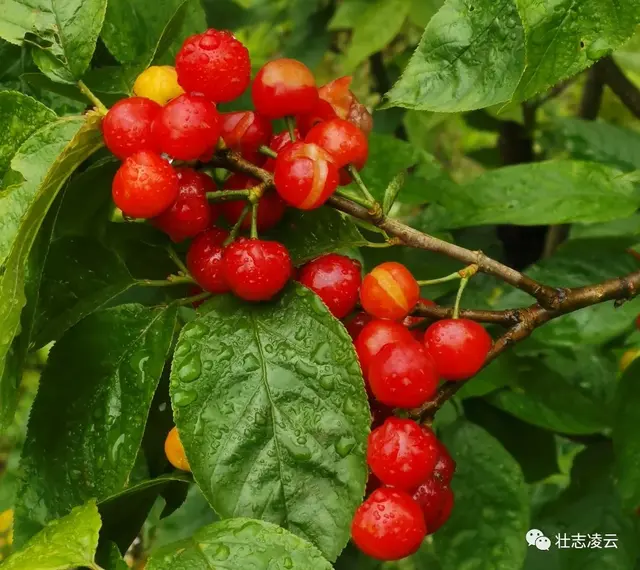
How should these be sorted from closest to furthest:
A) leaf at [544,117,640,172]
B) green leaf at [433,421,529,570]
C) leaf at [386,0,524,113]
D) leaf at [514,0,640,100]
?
leaf at [514,0,640,100] → leaf at [386,0,524,113] → green leaf at [433,421,529,570] → leaf at [544,117,640,172]

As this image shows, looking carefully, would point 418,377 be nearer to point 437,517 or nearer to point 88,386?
point 437,517

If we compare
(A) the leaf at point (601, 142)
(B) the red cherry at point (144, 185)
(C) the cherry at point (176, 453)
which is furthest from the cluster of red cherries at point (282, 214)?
(A) the leaf at point (601, 142)

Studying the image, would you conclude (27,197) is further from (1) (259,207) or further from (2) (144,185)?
(1) (259,207)

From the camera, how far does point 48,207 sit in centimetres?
55

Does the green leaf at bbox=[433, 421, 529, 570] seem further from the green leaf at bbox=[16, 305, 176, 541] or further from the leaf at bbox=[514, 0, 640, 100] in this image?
the leaf at bbox=[514, 0, 640, 100]

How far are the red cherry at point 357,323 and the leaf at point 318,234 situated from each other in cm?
7

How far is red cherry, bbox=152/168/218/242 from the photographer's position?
629 mm

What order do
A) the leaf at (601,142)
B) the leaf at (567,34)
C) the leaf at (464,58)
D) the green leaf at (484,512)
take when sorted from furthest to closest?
the leaf at (601,142), the green leaf at (484,512), the leaf at (464,58), the leaf at (567,34)

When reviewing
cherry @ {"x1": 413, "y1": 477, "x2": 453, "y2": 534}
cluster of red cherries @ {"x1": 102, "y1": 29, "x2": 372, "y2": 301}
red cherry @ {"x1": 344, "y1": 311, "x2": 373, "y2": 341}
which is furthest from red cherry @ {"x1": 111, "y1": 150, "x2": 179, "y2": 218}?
cherry @ {"x1": 413, "y1": 477, "x2": 453, "y2": 534}

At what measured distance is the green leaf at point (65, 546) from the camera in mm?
543

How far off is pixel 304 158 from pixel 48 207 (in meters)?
0.20

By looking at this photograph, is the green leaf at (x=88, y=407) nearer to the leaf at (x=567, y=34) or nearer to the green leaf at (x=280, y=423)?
the green leaf at (x=280, y=423)

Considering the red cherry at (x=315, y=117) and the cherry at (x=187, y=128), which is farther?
the red cherry at (x=315, y=117)

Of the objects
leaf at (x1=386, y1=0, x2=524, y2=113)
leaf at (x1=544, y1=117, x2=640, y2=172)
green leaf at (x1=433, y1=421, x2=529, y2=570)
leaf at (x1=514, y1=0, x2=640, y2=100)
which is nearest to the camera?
leaf at (x1=514, y1=0, x2=640, y2=100)
